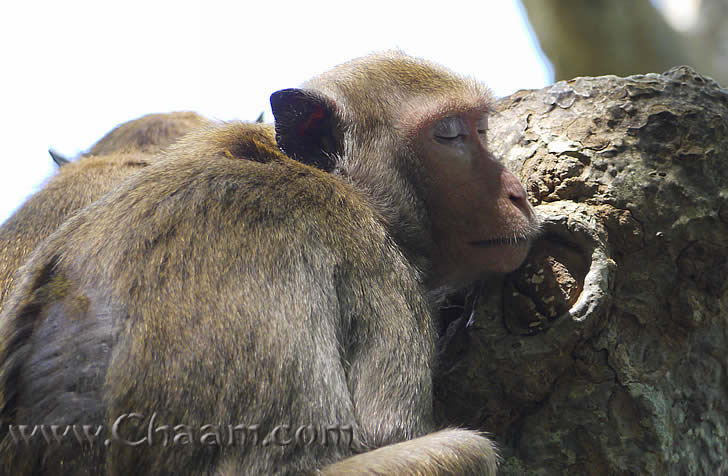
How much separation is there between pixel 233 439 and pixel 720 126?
2.63 m

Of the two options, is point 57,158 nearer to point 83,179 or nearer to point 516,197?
point 83,179

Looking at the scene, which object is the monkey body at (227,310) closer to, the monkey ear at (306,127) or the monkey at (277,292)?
the monkey at (277,292)

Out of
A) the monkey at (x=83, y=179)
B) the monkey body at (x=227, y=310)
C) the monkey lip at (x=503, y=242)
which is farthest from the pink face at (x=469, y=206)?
the monkey at (x=83, y=179)

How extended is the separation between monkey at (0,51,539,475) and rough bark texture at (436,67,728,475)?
0.94 feet

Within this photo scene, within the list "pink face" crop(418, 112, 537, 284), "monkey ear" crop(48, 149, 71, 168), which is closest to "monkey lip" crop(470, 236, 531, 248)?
"pink face" crop(418, 112, 537, 284)

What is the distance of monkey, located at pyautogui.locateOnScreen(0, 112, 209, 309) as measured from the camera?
5.09 m

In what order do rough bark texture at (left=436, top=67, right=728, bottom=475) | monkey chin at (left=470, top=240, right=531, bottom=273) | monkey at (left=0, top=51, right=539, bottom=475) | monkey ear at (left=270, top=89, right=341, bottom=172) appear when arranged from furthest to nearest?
monkey ear at (left=270, top=89, right=341, bottom=172), monkey chin at (left=470, top=240, right=531, bottom=273), rough bark texture at (left=436, top=67, right=728, bottom=475), monkey at (left=0, top=51, right=539, bottom=475)

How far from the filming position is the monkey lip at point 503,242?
3303mm

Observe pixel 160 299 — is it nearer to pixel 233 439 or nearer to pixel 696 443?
pixel 233 439

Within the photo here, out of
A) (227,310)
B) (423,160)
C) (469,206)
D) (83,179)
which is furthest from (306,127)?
(83,179)

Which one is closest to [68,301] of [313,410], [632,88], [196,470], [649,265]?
[196,470]

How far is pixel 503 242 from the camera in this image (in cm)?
334

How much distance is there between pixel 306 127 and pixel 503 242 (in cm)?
110

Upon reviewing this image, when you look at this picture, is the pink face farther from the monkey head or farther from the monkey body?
the monkey body
